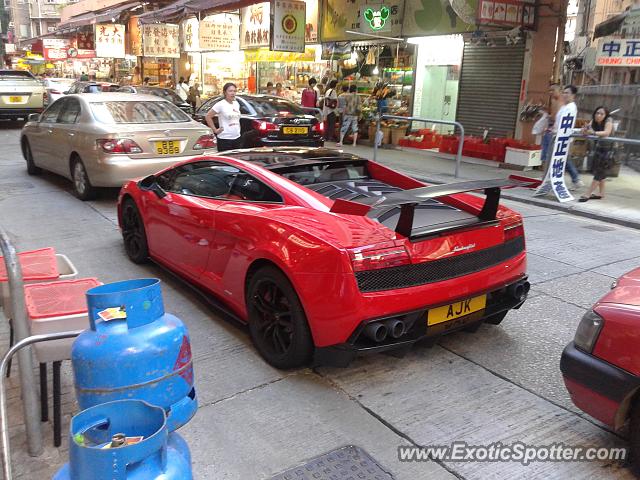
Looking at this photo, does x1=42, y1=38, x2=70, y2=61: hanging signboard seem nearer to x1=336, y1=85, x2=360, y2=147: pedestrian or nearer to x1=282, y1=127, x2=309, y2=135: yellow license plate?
x1=336, y1=85, x2=360, y2=147: pedestrian

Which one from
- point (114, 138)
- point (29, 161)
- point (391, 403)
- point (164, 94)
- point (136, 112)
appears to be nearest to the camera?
point (391, 403)

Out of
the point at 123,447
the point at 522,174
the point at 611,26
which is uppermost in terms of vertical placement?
the point at 611,26

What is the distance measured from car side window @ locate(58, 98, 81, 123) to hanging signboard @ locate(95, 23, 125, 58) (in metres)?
21.4

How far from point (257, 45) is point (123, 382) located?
1840 centimetres

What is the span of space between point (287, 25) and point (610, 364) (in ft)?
51.9

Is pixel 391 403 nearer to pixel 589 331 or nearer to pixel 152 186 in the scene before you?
pixel 589 331

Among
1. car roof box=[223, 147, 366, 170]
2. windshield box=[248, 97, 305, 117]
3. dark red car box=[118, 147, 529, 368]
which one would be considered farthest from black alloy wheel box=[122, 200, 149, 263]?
windshield box=[248, 97, 305, 117]

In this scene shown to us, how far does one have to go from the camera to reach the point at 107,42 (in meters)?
28.2

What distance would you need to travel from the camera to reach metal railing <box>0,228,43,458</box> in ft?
8.46

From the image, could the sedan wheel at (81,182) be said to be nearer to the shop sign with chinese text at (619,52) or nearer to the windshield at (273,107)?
the windshield at (273,107)

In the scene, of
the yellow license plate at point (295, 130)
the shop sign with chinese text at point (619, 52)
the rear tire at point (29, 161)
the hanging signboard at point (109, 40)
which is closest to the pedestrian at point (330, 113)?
the yellow license plate at point (295, 130)

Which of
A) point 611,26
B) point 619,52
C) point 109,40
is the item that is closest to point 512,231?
point 619,52

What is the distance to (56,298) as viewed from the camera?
10.4ft

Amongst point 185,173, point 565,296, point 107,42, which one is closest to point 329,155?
point 185,173
